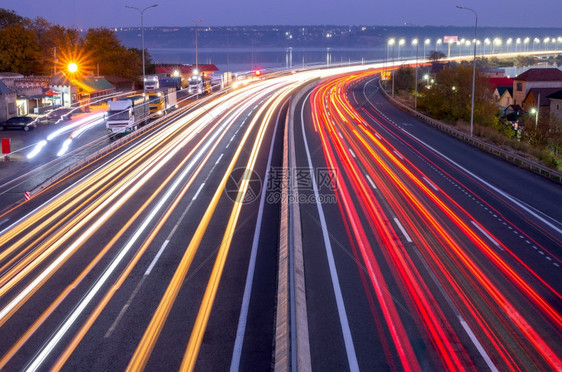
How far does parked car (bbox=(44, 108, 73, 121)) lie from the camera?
A: 51.1 meters

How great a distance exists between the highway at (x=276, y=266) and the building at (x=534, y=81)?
40.4 metres

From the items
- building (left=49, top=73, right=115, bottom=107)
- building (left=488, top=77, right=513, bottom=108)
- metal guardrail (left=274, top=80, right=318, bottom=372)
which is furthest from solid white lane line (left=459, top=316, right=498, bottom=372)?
building (left=488, top=77, right=513, bottom=108)

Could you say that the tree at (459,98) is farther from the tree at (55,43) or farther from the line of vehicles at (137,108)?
the tree at (55,43)

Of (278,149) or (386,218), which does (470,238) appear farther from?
(278,149)

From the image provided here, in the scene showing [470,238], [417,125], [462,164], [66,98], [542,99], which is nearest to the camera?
[470,238]

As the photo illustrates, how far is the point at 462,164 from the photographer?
28.7 meters

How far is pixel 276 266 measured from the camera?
14492 millimetres

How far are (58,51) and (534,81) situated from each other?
76808 mm

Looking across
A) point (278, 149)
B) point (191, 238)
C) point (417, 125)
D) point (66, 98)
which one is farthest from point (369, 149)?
point (66, 98)

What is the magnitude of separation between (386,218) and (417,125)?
1099 inches

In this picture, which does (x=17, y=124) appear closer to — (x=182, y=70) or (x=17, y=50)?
(x=17, y=50)

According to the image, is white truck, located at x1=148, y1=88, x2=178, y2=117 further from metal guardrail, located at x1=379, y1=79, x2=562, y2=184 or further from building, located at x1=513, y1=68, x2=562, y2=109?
building, located at x1=513, y1=68, x2=562, y2=109

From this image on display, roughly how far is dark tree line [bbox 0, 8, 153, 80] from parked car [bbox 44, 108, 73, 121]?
3157 centimetres

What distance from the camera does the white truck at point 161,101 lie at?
48.3 meters
